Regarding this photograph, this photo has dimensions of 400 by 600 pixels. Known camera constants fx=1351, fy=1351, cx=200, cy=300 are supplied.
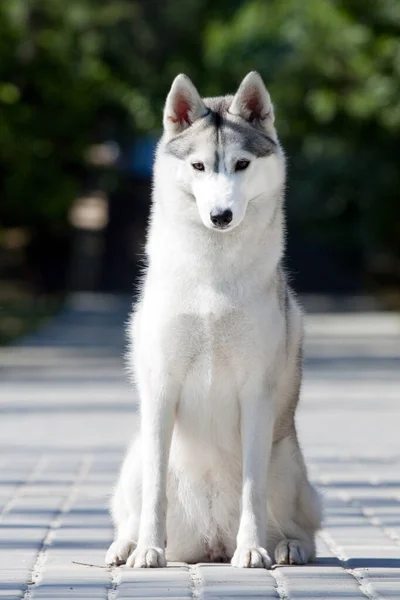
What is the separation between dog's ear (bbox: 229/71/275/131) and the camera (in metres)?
6.10

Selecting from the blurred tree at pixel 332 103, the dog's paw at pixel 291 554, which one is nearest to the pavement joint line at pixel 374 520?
the dog's paw at pixel 291 554

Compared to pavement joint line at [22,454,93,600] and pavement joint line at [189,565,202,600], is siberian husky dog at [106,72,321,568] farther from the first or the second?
pavement joint line at [22,454,93,600]

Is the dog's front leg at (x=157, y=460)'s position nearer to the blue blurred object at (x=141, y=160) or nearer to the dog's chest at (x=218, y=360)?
the dog's chest at (x=218, y=360)

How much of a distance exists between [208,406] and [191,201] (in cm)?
90

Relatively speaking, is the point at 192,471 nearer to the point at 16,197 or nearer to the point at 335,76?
the point at 16,197

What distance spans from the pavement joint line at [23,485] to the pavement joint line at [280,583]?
7.50ft

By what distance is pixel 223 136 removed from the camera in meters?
5.94

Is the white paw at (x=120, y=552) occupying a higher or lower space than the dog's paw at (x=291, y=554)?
lower

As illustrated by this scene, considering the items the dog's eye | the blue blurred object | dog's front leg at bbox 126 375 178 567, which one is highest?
the dog's eye

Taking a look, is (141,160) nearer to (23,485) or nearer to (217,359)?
(23,485)

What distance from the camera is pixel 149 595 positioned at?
521 cm

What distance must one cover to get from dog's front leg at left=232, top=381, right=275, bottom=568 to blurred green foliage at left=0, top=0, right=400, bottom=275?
19.2 meters

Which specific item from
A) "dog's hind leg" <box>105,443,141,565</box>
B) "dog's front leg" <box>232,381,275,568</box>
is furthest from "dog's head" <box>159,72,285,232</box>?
"dog's hind leg" <box>105,443,141,565</box>

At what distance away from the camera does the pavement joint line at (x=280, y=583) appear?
5238mm
